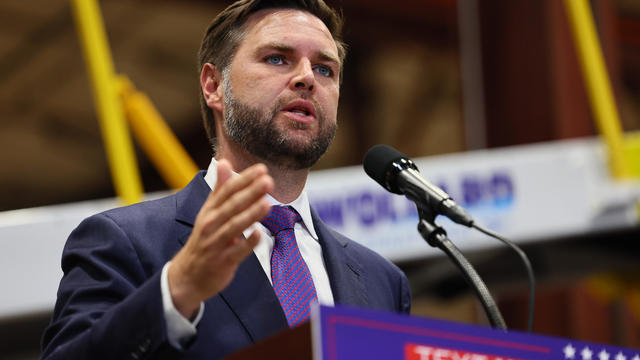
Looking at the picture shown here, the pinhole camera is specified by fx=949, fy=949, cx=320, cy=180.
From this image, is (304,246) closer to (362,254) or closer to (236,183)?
(362,254)

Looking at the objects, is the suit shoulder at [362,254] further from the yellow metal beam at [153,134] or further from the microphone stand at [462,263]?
the yellow metal beam at [153,134]

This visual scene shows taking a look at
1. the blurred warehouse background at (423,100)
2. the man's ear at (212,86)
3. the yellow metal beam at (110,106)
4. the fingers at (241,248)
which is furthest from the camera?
the blurred warehouse background at (423,100)

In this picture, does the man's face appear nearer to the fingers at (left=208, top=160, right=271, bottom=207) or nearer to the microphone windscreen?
the microphone windscreen

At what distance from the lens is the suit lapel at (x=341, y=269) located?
1913mm

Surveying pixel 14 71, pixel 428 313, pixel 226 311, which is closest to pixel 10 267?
pixel 226 311

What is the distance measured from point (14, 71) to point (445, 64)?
12.9 ft

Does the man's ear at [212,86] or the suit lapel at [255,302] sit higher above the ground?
the man's ear at [212,86]

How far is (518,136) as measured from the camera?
5.90 meters

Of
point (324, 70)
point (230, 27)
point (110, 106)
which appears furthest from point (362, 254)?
point (110, 106)

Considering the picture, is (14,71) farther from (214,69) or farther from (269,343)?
(269,343)

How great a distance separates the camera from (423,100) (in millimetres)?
8977

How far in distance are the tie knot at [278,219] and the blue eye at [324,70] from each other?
0.32m

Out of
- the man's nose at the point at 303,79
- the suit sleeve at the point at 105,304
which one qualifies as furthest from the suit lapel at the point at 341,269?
the suit sleeve at the point at 105,304

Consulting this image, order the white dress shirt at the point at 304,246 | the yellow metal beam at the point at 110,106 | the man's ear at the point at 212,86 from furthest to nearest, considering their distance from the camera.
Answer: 1. the yellow metal beam at the point at 110,106
2. the man's ear at the point at 212,86
3. the white dress shirt at the point at 304,246
